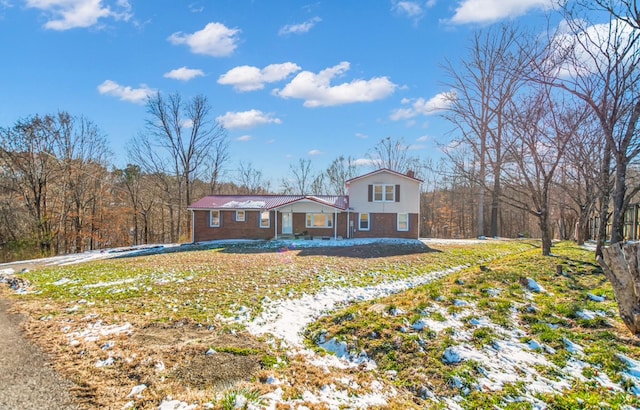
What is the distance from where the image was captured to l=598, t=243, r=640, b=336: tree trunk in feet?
16.0

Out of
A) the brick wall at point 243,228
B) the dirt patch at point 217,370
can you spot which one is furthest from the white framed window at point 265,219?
the dirt patch at point 217,370

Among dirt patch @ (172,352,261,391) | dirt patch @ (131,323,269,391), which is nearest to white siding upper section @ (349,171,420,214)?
dirt patch @ (131,323,269,391)

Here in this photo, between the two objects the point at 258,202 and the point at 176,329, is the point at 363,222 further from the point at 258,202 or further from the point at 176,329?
the point at 176,329

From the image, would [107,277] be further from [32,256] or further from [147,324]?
[32,256]

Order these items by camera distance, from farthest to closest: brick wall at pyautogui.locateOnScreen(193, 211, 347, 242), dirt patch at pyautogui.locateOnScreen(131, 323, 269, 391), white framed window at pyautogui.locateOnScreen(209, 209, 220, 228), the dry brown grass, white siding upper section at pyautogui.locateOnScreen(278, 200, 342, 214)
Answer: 1. white framed window at pyautogui.locateOnScreen(209, 209, 220, 228)
2. brick wall at pyautogui.locateOnScreen(193, 211, 347, 242)
3. white siding upper section at pyautogui.locateOnScreen(278, 200, 342, 214)
4. dirt patch at pyautogui.locateOnScreen(131, 323, 269, 391)
5. the dry brown grass

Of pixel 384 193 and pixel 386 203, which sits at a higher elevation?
pixel 384 193

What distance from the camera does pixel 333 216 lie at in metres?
25.6

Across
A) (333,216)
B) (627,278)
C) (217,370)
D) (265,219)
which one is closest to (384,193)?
(333,216)

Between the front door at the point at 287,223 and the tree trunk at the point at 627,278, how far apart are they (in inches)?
841

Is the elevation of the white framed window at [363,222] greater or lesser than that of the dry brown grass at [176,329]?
greater

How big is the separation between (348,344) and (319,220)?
2057cm

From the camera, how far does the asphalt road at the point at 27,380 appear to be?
3681 mm

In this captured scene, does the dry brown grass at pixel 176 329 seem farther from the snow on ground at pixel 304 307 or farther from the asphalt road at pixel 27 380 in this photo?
the snow on ground at pixel 304 307

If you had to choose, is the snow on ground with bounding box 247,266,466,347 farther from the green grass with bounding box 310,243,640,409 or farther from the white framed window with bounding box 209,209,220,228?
the white framed window with bounding box 209,209,220,228
